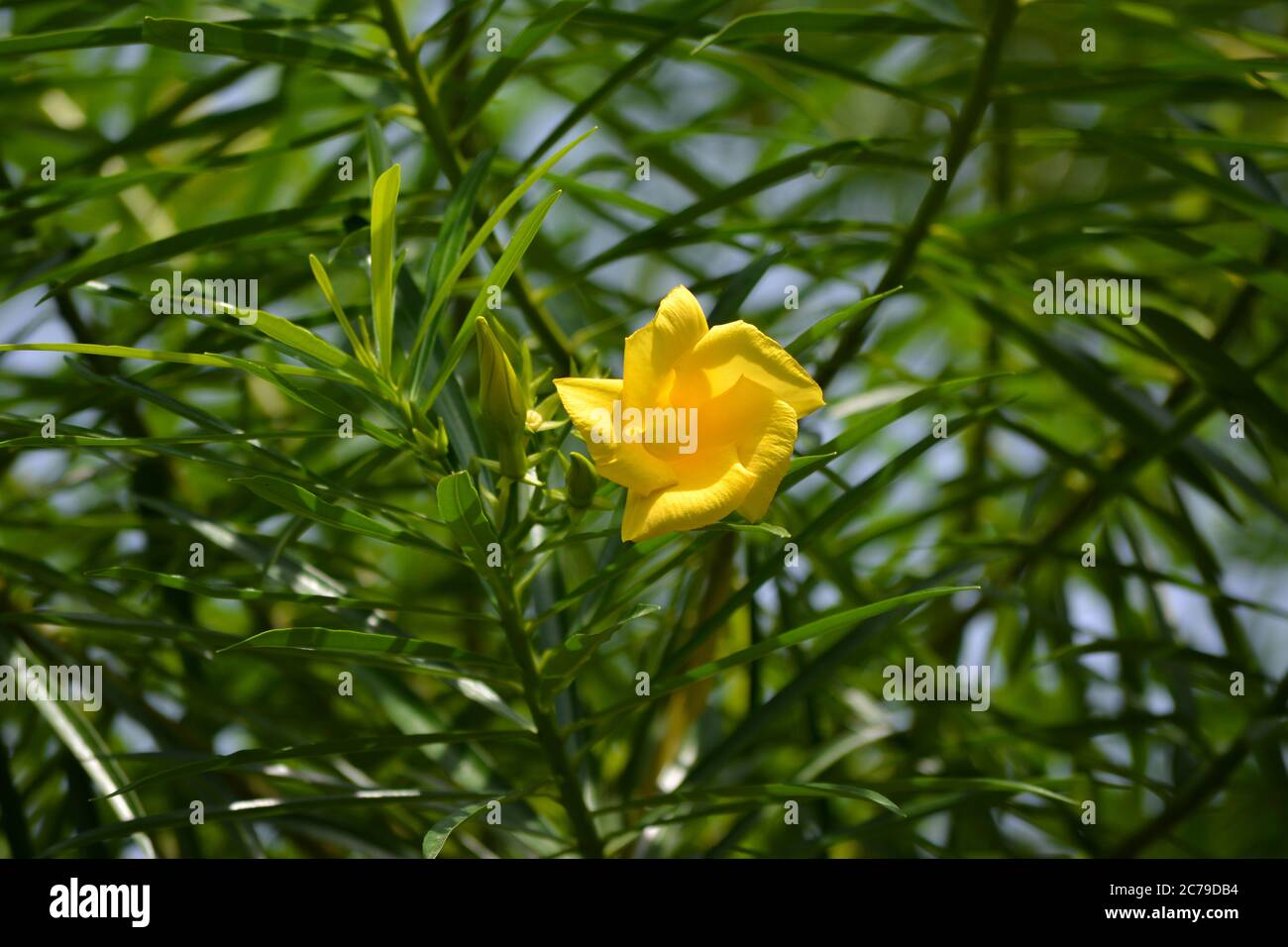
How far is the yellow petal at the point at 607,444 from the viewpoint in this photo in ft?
1.46

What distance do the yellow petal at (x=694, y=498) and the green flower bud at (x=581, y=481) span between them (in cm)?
4

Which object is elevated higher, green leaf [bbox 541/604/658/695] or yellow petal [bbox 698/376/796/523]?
yellow petal [bbox 698/376/796/523]

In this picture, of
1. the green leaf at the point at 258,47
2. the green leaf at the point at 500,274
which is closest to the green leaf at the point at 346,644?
the green leaf at the point at 500,274

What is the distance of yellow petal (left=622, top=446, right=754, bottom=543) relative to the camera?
1.45ft

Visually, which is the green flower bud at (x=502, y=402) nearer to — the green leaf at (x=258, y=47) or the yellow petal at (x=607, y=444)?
the yellow petal at (x=607, y=444)

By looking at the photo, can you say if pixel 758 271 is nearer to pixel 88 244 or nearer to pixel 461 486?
pixel 461 486

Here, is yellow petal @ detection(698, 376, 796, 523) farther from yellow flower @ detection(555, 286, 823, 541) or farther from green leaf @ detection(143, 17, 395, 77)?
green leaf @ detection(143, 17, 395, 77)

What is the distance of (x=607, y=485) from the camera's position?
1.77 ft

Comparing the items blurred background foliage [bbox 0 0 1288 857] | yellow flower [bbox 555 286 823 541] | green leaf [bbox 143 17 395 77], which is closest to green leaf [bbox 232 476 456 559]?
blurred background foliage [bbox 0 0 1288 857]
